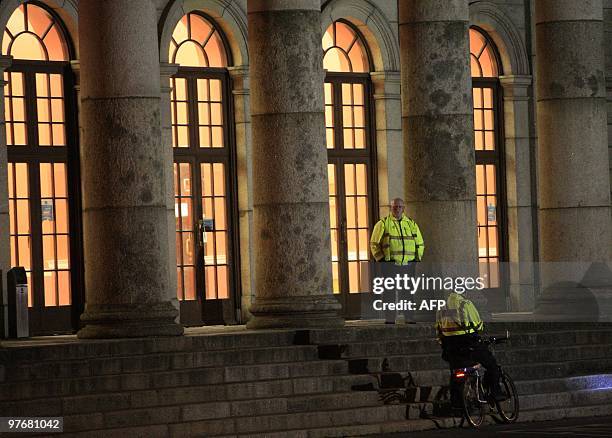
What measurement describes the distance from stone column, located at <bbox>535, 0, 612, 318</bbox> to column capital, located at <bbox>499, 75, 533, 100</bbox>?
4469 mm

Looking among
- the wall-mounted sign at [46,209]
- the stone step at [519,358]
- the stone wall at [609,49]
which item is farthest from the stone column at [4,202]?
the stone wall at [609,49]

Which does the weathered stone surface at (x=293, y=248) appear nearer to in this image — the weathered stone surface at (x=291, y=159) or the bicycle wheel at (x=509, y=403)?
the weathered stone surface at (x=291, y=159)

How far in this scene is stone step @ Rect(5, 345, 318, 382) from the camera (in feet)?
60.4

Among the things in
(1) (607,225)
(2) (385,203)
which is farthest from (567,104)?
(2) (385,203)

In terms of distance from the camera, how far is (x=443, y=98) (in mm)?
23422

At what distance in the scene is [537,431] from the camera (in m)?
18.4

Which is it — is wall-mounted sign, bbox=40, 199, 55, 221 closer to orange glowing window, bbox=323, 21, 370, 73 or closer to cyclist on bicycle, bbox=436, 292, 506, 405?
orange glowing window, bbox=323, 21, 370, 73

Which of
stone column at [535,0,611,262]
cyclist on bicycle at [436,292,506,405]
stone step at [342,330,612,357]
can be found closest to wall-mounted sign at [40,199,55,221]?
stone step at [342,330,612,357]

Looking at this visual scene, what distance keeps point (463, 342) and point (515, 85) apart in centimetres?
1177

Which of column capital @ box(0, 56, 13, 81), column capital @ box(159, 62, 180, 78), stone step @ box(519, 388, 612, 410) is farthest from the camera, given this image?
column capital @ box(159, 62, 180, 78)

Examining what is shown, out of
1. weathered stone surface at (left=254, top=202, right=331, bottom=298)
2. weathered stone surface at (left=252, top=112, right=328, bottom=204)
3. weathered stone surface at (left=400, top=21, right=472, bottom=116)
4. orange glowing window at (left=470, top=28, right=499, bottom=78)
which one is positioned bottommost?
weathered stone surface at (left=254, top=202, right=331, bottom=298)

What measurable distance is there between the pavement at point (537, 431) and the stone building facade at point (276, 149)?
148 inches

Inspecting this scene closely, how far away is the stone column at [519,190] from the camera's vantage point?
3009 cm
